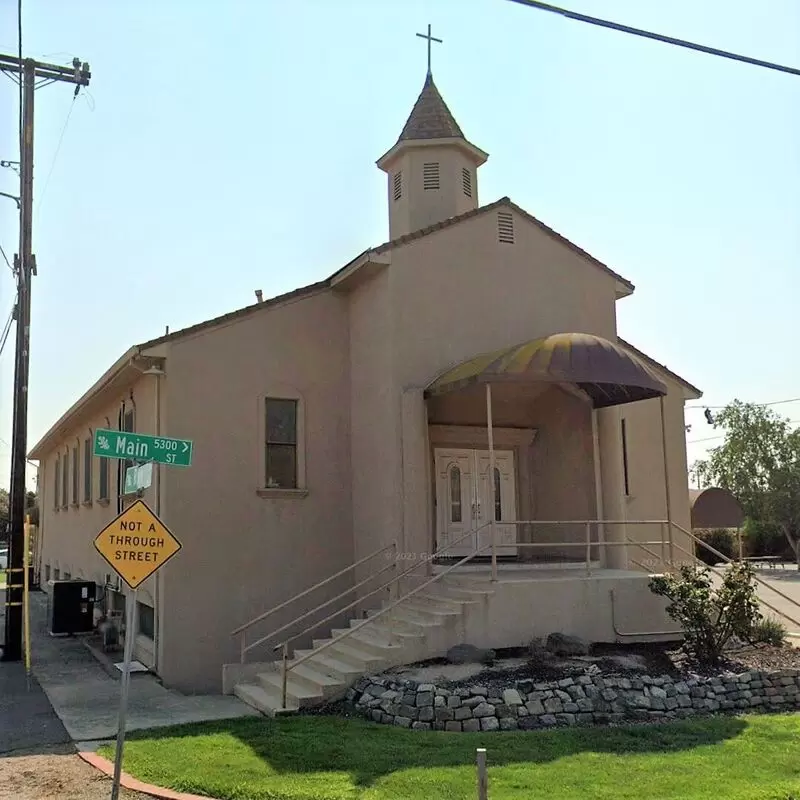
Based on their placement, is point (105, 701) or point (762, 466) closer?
point (105, 701)

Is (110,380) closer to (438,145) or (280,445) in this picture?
(280,445)

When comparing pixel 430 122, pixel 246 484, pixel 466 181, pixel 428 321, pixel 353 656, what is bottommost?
pixel 353 656

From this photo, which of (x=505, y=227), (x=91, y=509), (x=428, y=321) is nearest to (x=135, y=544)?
(x=428, y=321)

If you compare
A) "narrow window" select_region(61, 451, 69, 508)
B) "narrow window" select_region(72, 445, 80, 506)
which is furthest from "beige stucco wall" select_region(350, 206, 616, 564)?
"narrow window" select_region(61, 451, 69, 508)

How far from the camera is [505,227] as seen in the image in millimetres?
14438

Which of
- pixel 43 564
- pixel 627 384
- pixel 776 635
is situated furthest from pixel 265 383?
pixel 43 564

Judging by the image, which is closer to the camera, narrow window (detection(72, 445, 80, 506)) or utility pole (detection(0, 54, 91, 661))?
utility pole (detection(0, 54, 91, 661))

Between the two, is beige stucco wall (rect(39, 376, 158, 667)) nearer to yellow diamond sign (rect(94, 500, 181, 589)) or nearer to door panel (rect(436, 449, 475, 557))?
door panel (rect(436, 449, 475, 557))

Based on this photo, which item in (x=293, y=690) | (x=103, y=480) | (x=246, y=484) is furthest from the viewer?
(x=103, y=480)

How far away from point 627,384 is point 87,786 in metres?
7.86

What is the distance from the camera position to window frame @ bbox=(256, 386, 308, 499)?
13633 millimetres

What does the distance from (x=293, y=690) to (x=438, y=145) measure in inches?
400

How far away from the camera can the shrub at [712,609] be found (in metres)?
10.8

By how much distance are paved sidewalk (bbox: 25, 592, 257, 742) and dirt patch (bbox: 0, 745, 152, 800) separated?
2.26ft
